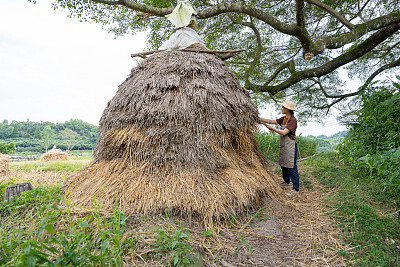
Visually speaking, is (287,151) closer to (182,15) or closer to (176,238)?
(176,238)

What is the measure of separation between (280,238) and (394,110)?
11.0 ft

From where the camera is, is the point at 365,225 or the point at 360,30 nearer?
the point at 365,225

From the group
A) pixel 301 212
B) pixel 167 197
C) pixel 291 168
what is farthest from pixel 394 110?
pixel 167 197

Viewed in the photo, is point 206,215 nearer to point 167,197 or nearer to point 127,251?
point 167,197

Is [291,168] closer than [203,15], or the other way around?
[291,168]

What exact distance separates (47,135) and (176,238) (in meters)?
25.3

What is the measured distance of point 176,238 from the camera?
2113 mm

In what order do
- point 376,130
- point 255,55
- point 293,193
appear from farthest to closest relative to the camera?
point 255,55 < point 376,130 < point 293,193

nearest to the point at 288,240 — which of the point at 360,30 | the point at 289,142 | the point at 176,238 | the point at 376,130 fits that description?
the point at 176,238

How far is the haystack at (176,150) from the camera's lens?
2732 millimetres

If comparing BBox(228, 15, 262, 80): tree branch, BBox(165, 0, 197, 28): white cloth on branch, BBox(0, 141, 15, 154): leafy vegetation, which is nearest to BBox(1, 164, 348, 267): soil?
BBox(165, 0, 197, 28): white cloth on branch

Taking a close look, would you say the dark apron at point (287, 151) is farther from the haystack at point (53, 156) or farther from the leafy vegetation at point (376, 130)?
the haystack at point (53, 156)

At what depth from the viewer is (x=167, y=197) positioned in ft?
8.76

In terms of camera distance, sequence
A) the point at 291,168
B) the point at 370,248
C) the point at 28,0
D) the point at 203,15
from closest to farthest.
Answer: the point at 370,248, the point at 291,168, the point at 28,0, the point at 203,15
